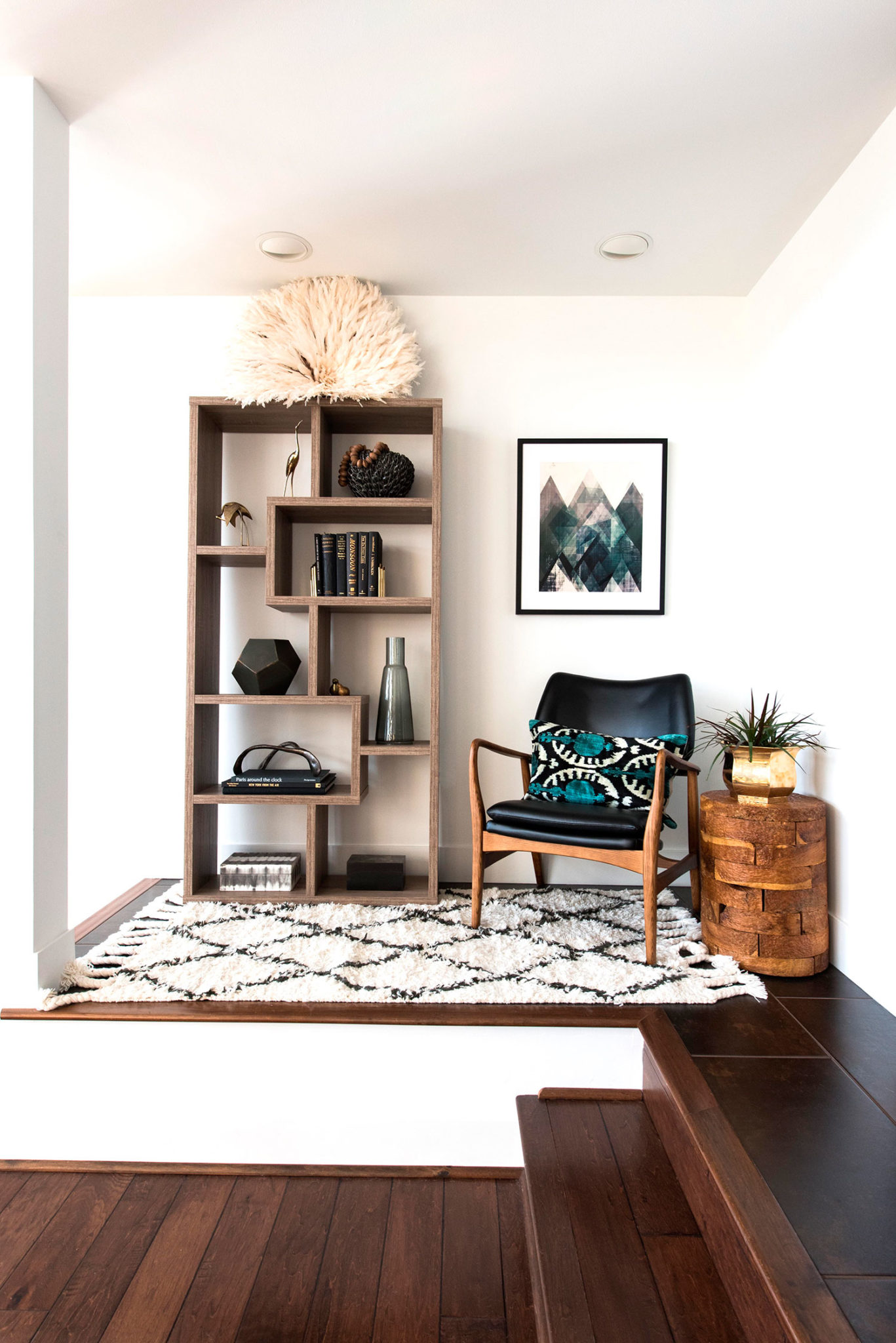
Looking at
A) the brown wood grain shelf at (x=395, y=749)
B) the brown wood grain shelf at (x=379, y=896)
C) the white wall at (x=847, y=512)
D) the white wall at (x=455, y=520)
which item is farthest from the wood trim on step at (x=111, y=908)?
the white wall at (x=847, y=512)

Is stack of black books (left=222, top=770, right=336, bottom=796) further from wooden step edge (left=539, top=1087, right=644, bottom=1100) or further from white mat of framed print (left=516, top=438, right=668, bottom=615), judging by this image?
wooden step edge (left=539, top=1087, right=644, bottom=1100)

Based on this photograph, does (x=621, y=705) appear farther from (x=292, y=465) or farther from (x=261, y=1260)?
(x=261, y=1260)

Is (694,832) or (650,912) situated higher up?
(694,832)

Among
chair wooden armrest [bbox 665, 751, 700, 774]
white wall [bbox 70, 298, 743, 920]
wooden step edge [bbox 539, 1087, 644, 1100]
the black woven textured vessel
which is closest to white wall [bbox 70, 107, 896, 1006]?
white wall [bbox 70, 298, 743, 920]

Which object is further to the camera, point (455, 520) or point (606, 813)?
point (455, 520)

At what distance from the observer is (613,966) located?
2303 millimetres

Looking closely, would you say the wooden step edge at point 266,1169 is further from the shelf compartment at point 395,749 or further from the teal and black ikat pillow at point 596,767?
the shelf compartment at point 395,749

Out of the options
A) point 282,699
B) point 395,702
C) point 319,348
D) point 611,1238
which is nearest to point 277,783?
point 282,699

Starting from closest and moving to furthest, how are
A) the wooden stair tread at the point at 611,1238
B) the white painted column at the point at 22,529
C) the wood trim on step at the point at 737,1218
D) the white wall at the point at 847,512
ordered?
the wood trim on step at the point at 737,1218 < the wooden stair tread at the point at 611,1238 < the white painted column at the point at 22,529 < the white wall at the point at 847,512

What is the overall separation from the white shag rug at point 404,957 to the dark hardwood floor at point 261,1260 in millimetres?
425

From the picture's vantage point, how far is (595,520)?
A: 3.30 metres

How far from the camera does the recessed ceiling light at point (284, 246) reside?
9.36ft

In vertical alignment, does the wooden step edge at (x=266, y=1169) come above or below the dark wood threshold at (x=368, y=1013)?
below

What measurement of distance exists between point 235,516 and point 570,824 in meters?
1.84
